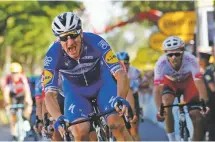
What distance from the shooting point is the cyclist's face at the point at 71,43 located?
231 inches

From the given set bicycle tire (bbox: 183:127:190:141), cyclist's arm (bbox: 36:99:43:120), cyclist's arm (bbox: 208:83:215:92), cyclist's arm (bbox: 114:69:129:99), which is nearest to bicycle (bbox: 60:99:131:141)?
cyclist's arm (bbox: 114:69:129:99)

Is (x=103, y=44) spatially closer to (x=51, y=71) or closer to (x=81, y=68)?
(x=81, y=68)

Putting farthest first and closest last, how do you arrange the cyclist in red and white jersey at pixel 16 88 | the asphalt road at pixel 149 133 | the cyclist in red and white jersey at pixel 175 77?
the asphalt road at pixel 149 133 < the cyclist in red and white jersey at pixel 16 88 < the cyclist in red and white jersey at pixel 175 77

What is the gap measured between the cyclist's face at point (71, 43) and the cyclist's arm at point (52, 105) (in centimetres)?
42

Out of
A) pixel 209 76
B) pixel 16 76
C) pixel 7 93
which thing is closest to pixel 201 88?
pixel 209 76

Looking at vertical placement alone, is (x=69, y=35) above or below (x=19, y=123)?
above

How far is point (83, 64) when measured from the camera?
20.6 ft

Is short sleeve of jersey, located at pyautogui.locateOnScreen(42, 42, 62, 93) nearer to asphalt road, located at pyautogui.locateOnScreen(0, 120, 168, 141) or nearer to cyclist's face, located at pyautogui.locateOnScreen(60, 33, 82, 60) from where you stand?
cyclist's face, located at pyautogui.locateOnScreen(60, 33, 82, 60)

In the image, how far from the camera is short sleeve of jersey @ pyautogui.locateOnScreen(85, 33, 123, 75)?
6016mm

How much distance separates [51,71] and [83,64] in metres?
0.34

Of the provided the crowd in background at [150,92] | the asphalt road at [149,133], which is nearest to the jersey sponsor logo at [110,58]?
the crowd in background at [150,92]

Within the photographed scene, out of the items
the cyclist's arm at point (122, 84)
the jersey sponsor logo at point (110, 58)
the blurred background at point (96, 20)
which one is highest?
the blurred background at point (96, 20)

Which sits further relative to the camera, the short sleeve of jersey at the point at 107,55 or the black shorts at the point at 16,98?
the black shorts at the point at 16,98

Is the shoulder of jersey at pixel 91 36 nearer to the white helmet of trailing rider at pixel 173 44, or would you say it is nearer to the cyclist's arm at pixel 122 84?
the cyclist's arm at pixel 122 84
